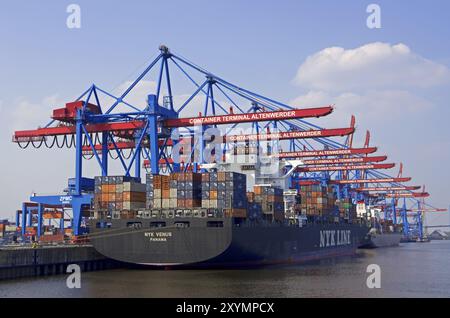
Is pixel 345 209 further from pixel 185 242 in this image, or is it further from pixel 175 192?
pixel 185 242

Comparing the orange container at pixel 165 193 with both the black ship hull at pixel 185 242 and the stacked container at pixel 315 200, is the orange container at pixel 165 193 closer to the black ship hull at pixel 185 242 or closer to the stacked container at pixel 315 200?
the black ship hull at pixel 185 242

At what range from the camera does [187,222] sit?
45.6 meters

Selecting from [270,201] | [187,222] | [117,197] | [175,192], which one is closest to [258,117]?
[270,201]

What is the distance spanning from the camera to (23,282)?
123 ft

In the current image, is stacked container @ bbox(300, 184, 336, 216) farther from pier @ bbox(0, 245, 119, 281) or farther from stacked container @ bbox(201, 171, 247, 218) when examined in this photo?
pier @ bbox(0, 245, 119, 281)

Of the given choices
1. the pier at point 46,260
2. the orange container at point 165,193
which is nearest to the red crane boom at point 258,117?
the orange container at point 165,193

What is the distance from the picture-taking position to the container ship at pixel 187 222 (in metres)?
44.8

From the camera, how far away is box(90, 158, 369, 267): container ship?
4478 cm

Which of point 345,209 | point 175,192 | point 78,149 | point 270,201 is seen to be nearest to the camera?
point 175,192

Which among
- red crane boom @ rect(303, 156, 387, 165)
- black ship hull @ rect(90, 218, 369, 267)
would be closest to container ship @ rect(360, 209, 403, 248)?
red crane boom @ rect(303, 156, 387, 165)

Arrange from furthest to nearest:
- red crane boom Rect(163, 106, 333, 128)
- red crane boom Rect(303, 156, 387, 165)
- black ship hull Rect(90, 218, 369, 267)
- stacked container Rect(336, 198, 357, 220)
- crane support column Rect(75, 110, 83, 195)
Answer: stacked container Rect(336, 198, 357, 220)
red crane boom Rect(303, 156, 387, 165)
crane support column Rect(75, 110, 83, 195)
red crane boom Rect(163, 106, 333, 128)
black ship hull Rect(90, 218, 369, 267)
